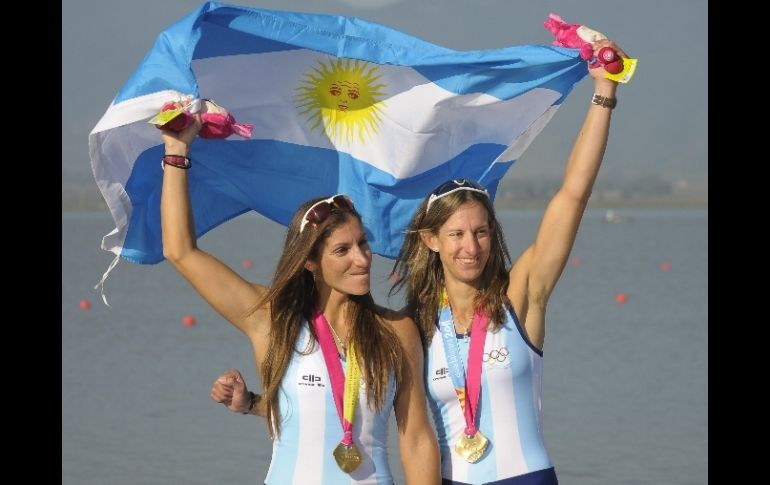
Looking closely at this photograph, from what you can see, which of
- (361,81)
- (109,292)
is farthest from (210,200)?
(109,292)

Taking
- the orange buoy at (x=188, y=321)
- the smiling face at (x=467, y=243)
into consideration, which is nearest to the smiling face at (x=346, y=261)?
the smiling face at (x=467, y=243)

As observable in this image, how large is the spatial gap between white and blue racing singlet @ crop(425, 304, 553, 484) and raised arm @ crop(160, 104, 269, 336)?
68cm

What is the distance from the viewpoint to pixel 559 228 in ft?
15.3

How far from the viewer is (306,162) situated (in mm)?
5668

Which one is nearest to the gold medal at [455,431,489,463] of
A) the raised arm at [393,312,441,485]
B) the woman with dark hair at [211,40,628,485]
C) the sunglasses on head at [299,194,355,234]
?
the woman with dark hair at [211,40,628,485]

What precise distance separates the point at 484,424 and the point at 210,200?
62.5 inches

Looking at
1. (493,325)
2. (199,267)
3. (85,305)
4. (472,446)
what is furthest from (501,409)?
(85,305)

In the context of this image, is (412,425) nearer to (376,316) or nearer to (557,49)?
(376,316)

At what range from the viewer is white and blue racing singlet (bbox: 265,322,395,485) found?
14.5 feet

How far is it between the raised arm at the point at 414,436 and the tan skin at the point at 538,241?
1.01 feet

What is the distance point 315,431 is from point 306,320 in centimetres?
37

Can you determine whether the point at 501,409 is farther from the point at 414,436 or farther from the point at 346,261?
the point at 346,261

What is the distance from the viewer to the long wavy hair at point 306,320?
444cm

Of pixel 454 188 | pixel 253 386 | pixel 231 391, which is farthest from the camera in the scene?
pixel 253 386
